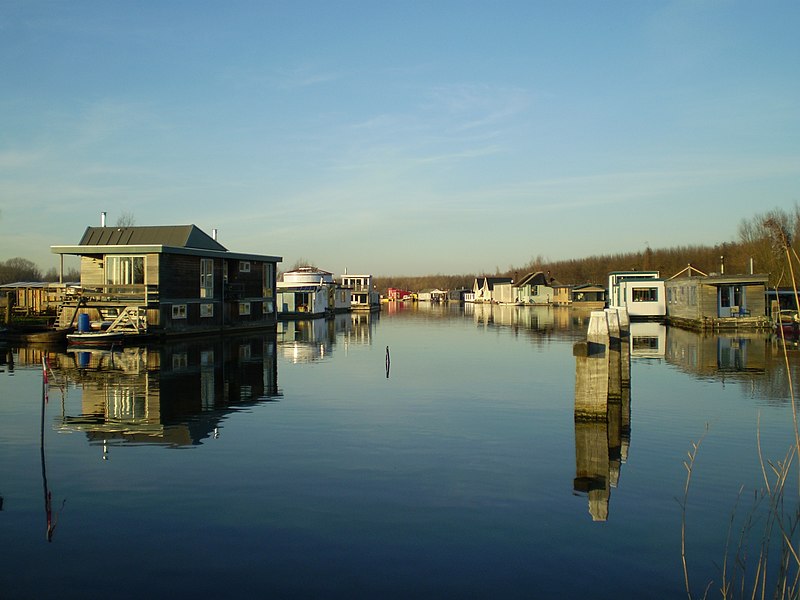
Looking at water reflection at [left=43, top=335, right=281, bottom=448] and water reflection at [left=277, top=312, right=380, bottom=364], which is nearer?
water reflection at [left=43, top=335, right=281, bottom=448]

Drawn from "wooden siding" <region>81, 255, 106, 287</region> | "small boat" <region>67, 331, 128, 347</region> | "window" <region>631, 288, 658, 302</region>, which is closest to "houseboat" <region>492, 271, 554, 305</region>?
"window" <region>631, 288, 658, 302</region>

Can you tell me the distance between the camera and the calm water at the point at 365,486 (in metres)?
7.50

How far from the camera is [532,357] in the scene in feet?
104

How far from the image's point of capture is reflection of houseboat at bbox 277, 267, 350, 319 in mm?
76312

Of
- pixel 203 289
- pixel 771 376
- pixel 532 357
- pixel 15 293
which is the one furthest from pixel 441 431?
pixel 15 293

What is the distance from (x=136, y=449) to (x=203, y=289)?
31.5 meters

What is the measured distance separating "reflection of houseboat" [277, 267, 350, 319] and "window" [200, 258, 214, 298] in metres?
29.2

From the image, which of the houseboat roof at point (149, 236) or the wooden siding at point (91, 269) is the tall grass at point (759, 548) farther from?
the houseboat roof at point (149, 236)

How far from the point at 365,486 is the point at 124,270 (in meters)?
33.0

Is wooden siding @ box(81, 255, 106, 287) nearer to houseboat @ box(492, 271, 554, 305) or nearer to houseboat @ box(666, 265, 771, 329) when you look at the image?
houseboat @ box(666, 265, 771, 329)

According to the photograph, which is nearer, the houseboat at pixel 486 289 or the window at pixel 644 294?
the window at pixel 644 294

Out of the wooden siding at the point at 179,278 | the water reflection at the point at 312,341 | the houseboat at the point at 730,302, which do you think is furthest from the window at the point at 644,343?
the wooden siding at the point at 179,278

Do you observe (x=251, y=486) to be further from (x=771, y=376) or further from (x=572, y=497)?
(x=771, y=376)

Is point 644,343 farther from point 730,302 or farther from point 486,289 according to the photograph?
point 486,289
